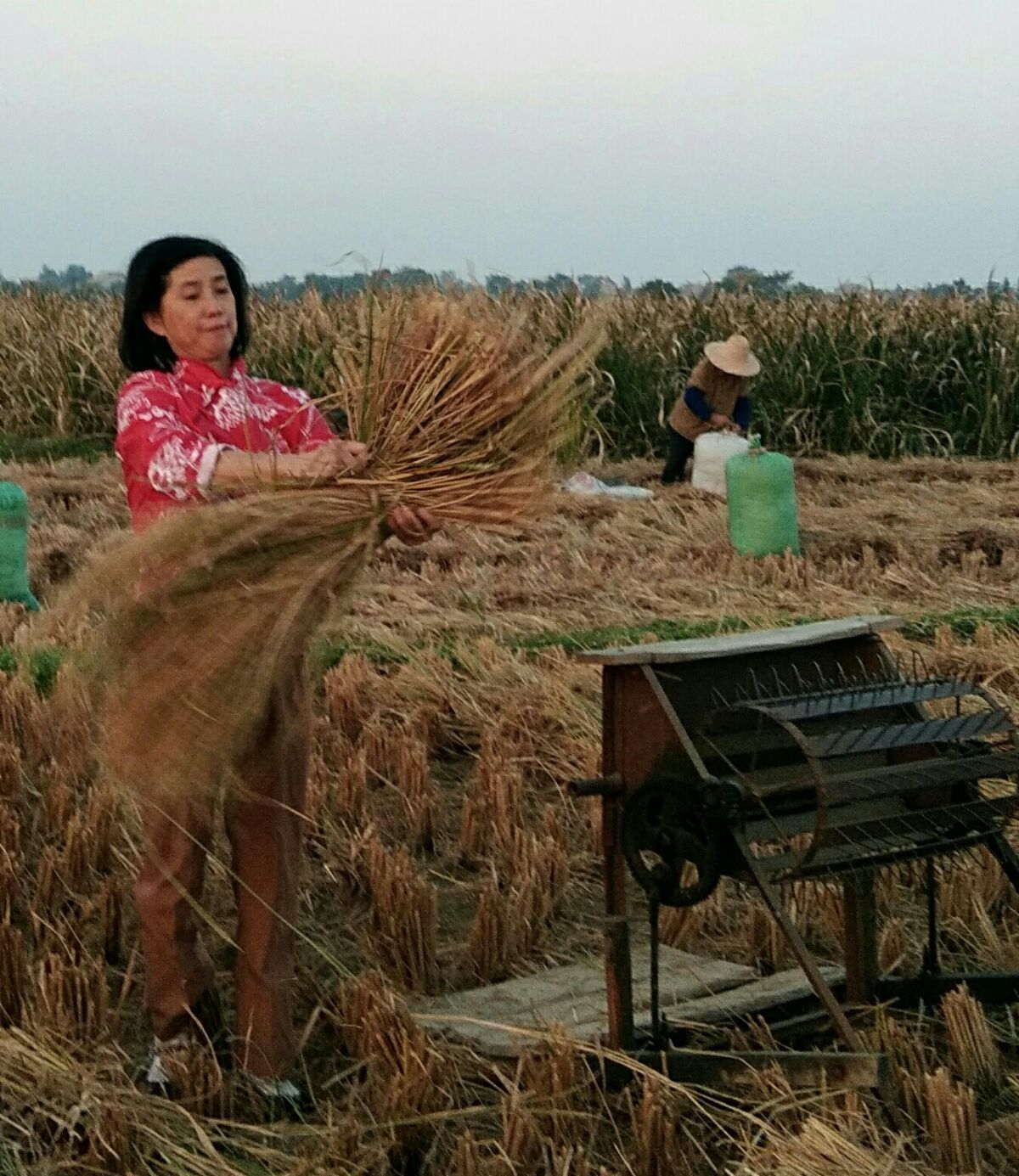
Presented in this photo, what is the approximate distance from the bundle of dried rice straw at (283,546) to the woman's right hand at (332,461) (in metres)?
0.02

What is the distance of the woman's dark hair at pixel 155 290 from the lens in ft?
11.4

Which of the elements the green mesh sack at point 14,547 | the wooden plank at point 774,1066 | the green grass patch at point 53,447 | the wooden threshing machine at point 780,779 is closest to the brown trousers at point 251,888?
the wooden threshing machine at point 780,779

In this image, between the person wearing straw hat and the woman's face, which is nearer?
the woman's face

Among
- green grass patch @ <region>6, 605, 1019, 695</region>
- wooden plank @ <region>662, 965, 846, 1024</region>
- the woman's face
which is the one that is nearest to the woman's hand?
the woman's face

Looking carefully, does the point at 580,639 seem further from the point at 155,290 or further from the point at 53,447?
the point at 53,447

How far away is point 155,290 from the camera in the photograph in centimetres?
350

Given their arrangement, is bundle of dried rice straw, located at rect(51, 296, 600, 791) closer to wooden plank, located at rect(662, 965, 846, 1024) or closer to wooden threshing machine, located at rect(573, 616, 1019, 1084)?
wooden threshing machine, located at rect(573, 616, 1019, 1084)

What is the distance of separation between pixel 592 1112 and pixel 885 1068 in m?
0.53

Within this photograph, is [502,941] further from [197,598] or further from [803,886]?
[197,598]

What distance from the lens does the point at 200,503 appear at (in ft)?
10.7

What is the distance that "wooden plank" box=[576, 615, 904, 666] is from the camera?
3.29 meters

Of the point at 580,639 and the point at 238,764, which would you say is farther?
the point at 580,639

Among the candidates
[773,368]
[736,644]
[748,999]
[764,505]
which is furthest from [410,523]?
[773,368]

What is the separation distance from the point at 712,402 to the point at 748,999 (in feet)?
26.6
